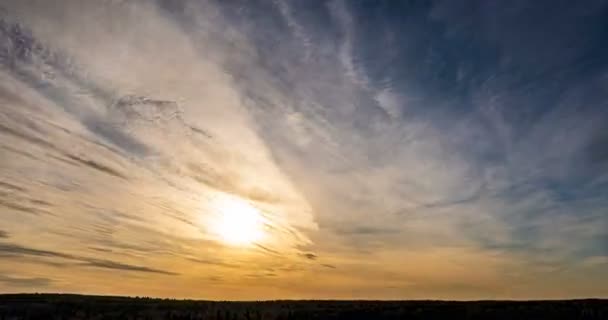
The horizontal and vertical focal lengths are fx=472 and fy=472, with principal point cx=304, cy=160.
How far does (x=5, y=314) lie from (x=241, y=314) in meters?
21.7

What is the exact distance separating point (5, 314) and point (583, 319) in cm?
4944

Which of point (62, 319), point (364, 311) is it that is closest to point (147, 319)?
point (62, 319)

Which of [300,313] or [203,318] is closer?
[203,318]

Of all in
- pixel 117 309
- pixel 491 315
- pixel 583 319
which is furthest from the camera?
pixel 117 309

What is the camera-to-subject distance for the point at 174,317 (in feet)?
131

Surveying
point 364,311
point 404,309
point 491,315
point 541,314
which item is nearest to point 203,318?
point 364,311

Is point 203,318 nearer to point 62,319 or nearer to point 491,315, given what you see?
point 62,319

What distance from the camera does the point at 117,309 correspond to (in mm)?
49594

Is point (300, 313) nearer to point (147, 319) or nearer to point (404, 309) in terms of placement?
point (404, 309)

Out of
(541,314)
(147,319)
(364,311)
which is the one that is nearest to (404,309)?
(364,311)

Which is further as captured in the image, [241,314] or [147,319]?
[241,314]

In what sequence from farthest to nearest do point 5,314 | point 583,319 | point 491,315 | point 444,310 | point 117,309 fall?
point 117,309
point 5,314
point 444,310
point 491,315
point 583,319

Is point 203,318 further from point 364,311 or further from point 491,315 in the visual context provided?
point 491,315

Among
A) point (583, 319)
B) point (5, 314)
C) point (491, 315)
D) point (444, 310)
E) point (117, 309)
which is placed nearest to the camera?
point (583, 319)
